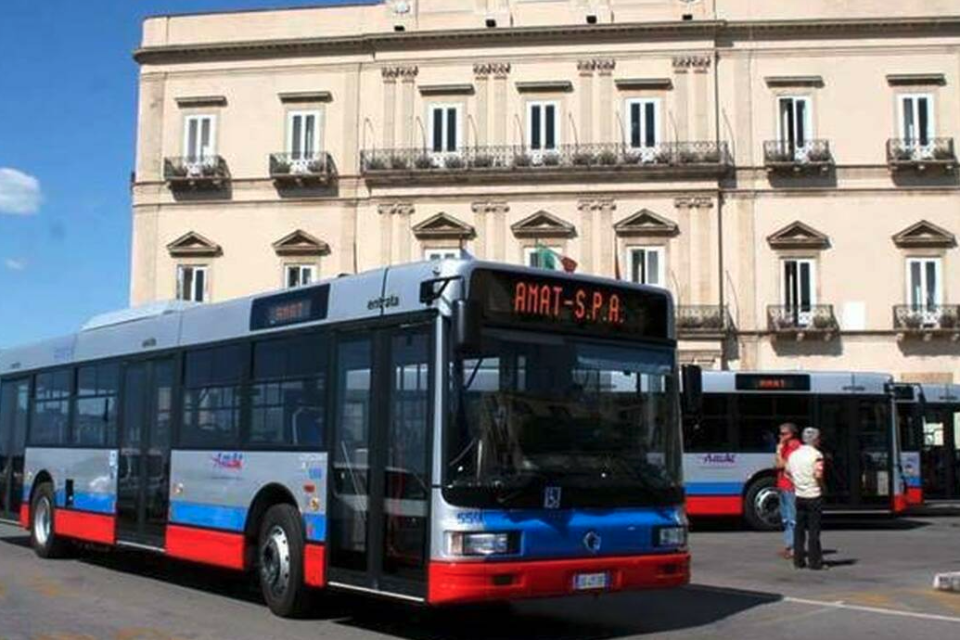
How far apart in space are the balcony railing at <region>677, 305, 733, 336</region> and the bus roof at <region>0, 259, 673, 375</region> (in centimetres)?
2667

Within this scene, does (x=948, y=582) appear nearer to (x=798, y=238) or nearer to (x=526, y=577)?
(x=526, y=577)

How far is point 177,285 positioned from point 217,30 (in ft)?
32.7

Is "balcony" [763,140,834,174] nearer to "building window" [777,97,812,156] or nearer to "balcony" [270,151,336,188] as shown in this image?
"building window" [777,97,812,156]

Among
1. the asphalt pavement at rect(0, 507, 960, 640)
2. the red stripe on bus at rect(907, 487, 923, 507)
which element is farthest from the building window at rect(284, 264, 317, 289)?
the asphalt pavement at rect(0, 507, 960, 640)

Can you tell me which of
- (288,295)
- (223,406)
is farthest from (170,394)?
(288,295)

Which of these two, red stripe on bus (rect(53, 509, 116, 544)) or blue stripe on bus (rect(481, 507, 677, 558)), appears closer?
blue stripe on bus (rect(481, 507, 677, 558))

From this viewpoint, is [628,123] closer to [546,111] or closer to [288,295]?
[546,111]

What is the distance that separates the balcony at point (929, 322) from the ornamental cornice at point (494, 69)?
1618cm

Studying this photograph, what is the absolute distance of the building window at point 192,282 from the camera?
44.3 meters

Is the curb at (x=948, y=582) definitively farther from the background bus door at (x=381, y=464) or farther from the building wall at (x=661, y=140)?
the building wall at (x=661, y=140)

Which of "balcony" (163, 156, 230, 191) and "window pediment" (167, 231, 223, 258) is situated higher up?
"balcony" (163, 156, 230, 191)

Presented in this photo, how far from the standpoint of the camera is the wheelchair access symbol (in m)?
9.00

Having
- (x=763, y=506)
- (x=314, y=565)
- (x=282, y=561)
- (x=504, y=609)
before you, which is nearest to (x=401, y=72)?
(x=763, y=506)

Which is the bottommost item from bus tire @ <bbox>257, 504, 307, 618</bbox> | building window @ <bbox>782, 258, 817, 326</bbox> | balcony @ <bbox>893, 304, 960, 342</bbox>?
bus tire @ <bbox>257, 504, 307, 618</bbox>
